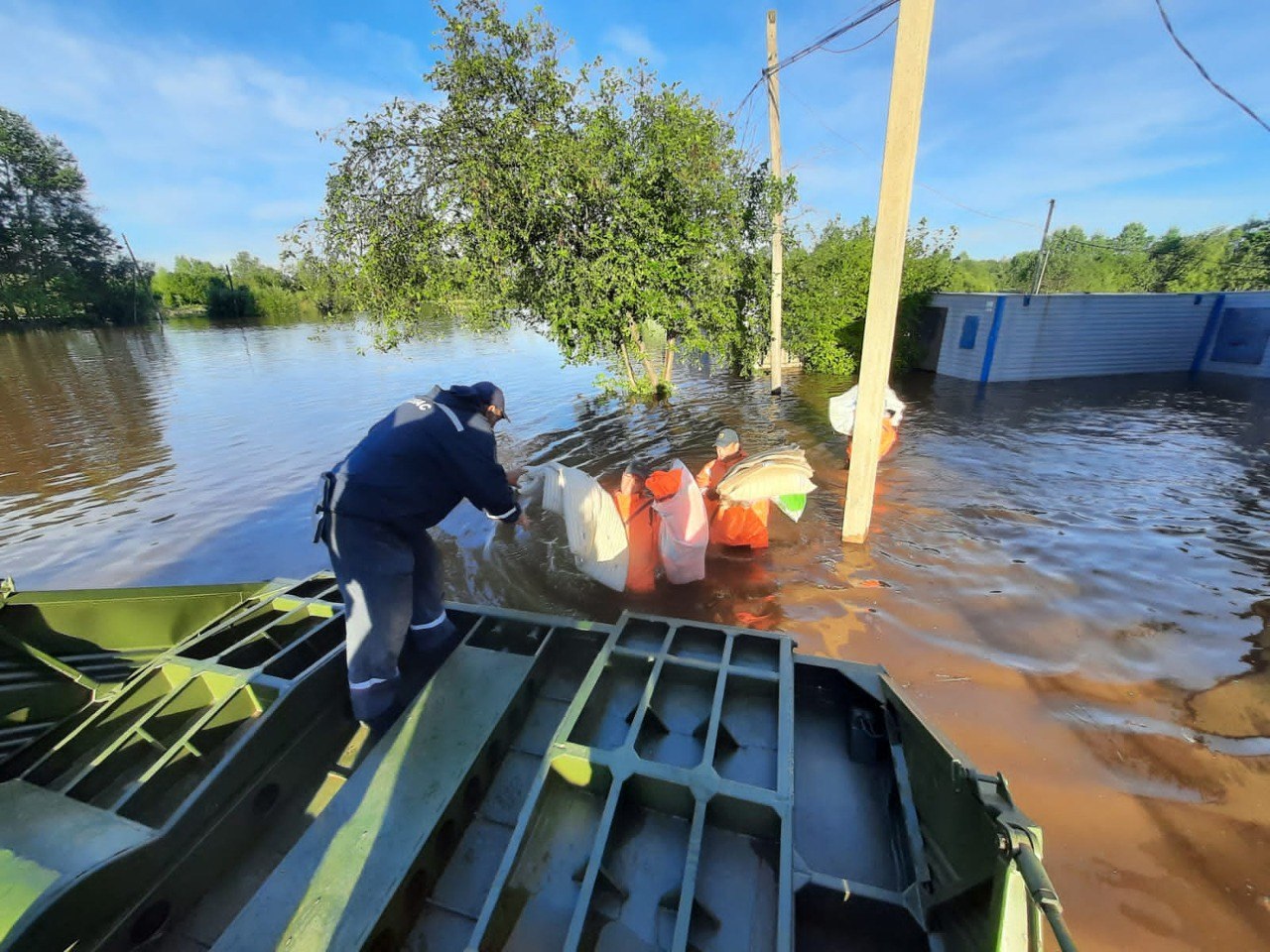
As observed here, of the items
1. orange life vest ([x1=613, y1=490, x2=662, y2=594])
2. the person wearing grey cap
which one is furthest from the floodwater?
the person wearing grey cap

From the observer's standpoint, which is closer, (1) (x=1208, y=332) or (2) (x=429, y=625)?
(2) (x=429, y=625)

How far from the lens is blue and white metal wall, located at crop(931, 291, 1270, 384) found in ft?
43.5

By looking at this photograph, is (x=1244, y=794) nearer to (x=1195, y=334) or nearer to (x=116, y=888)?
(x=116, y=888)

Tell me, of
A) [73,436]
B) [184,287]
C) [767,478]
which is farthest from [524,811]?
[184,287]

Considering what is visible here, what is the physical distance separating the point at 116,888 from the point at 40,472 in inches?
423

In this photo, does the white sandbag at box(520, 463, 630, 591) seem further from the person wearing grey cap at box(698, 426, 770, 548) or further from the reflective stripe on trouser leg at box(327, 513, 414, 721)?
the reflective stripe on trouser leg at box(327, 513, 414, 721)

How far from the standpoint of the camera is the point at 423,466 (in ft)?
8.58

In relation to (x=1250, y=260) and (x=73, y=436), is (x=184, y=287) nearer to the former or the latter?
(x=73, y=436)

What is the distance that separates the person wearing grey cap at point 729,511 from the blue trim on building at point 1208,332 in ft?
61.6

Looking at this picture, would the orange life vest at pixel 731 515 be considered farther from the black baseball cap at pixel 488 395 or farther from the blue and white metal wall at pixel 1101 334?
the blue and white metal wall at pixel 1101 334

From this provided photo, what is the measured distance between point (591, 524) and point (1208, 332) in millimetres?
20704

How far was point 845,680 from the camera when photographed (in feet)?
7.45

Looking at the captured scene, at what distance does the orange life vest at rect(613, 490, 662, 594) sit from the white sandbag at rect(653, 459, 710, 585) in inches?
4.2

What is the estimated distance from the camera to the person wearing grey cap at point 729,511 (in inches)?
188
